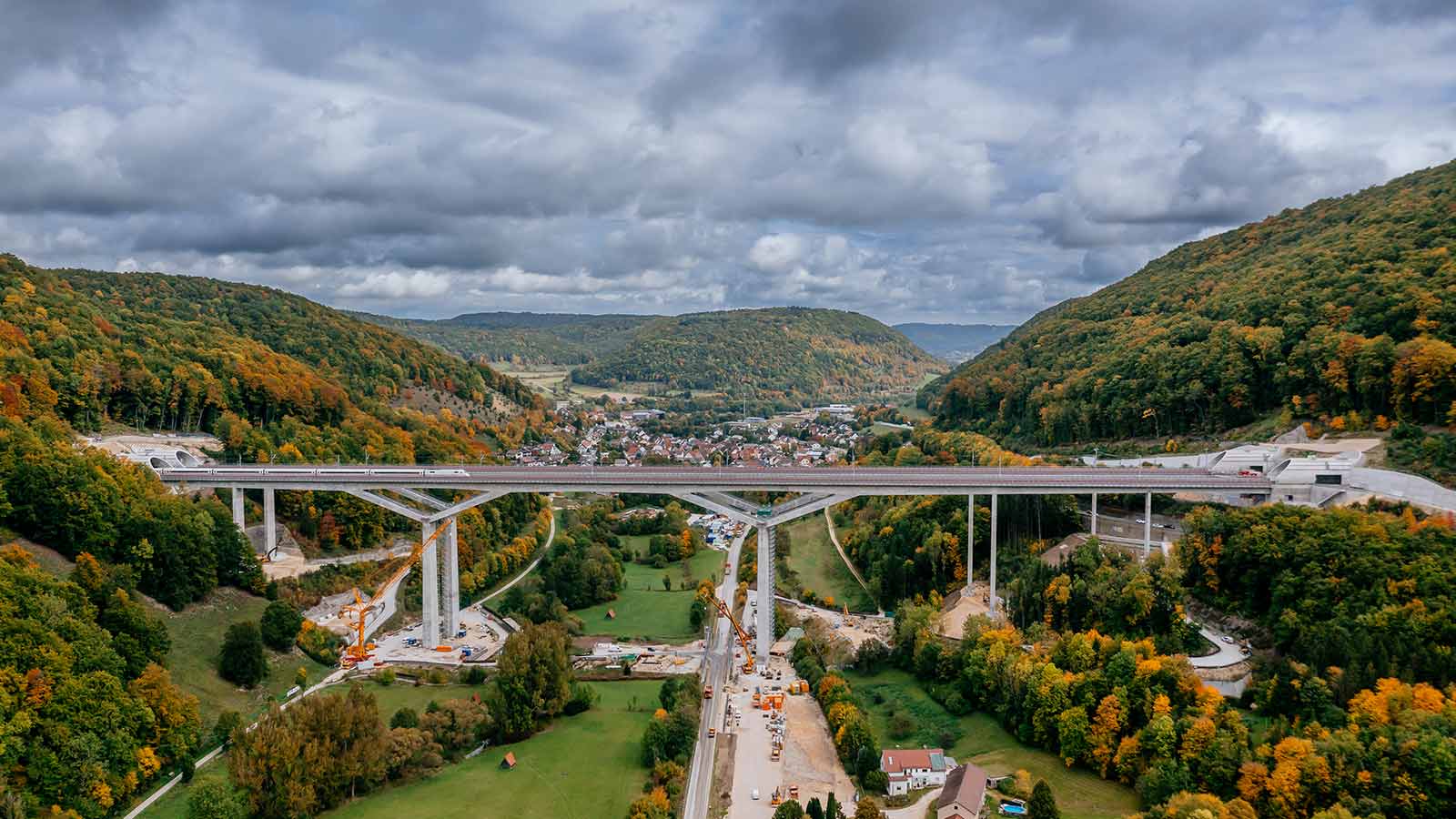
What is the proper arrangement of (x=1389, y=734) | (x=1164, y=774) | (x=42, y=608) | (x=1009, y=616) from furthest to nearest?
1. (x=1009, y=616)
2. (x=42, y=608)
3. (x=1164, y=774)
4. (x=1389, y=734)

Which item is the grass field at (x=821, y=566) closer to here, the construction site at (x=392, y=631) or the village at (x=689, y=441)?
the village at (x=689, y=441)

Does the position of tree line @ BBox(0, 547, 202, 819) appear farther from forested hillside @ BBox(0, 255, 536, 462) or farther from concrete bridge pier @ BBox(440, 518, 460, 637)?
forested hillside @ BBox(0, 255, 536, 462)

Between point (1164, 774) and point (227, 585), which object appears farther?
point (227, 585)

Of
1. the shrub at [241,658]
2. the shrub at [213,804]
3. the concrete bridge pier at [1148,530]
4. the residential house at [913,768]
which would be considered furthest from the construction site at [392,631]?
the concrete bridge pier at [1148,530]

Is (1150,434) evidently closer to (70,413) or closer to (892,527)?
(892,527)

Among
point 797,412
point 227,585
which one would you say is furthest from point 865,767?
point 797,412

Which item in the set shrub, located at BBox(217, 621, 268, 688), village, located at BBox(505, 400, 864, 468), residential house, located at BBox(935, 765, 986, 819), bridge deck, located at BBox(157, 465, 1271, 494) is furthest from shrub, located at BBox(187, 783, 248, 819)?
village, located at BBox(505, 400, 864, 468)
